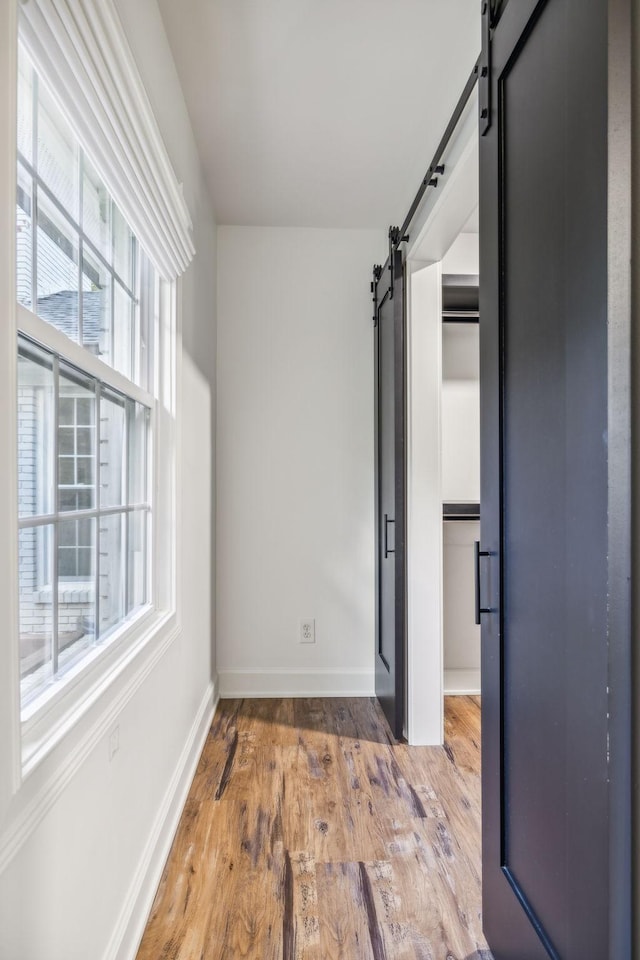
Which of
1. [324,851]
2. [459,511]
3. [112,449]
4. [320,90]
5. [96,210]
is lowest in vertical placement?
[324,851]

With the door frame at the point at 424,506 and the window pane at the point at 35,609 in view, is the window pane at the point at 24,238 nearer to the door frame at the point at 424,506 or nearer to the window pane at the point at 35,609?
the window pane at the point at 35,609

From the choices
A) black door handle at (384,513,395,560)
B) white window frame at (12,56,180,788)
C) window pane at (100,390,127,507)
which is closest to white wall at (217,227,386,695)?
black door handle at (384,513,395,560)

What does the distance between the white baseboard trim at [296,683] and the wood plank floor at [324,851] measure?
0.41 meters

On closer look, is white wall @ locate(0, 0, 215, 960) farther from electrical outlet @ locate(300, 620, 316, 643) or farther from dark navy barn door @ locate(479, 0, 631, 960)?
dark navy barn door @ locate(479, 0, 631, 960)

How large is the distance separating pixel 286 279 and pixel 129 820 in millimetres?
2678

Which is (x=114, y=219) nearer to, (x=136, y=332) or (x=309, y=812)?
(x=136, y=332)

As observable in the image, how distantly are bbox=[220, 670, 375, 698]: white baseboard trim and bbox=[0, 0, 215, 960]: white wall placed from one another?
0.34m

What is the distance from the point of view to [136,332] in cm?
186

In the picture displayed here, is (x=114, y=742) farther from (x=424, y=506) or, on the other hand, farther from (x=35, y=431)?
(x=424, y=506)

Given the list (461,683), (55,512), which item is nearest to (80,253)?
(55,512)

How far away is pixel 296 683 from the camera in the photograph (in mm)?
3223

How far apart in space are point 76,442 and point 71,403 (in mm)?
89

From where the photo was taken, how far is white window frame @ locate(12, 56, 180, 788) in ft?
3.34

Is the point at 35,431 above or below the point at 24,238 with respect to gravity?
below
